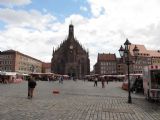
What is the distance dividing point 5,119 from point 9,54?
13607 cm

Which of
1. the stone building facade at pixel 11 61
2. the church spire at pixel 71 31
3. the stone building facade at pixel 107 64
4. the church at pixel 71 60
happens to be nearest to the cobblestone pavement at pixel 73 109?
the stone building facade at pixel 11 61

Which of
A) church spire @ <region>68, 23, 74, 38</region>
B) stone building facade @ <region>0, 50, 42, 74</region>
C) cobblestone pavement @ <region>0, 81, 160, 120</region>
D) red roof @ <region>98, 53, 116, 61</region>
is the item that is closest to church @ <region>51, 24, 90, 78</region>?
church spire @ <region>68, 23, 74, 38</region>

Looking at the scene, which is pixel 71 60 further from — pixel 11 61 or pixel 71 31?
pixel 11 61

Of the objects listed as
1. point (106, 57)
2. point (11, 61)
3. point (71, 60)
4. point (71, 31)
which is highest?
point (71, 31)

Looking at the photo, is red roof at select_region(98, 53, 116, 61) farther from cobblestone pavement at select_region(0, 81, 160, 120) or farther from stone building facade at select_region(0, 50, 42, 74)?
cobblestone pavement at select_region(0, 81, 160, 120)

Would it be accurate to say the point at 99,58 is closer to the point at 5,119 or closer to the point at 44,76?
the point at 44,76

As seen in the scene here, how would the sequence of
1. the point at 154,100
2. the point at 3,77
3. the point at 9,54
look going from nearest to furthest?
the point at 154,100 < the point at 3,77 < the point at 9,54

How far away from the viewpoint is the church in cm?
15000

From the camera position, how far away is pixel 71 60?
496 ft

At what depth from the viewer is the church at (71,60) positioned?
492 feet

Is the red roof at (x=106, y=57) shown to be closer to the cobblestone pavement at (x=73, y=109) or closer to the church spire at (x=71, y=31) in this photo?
the church spire at (x=71, y=31)

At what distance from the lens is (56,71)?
496ft

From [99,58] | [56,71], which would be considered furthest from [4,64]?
[99,58]

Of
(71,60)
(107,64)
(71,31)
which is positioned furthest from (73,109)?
(107,64)
